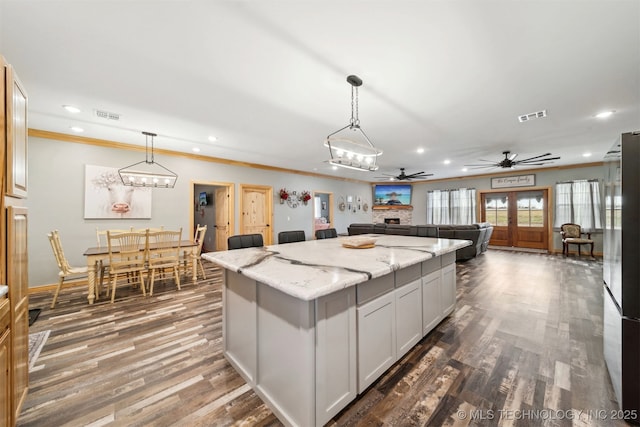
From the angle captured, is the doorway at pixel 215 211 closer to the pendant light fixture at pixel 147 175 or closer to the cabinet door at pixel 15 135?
the pendant light fixture at pixel 147 175

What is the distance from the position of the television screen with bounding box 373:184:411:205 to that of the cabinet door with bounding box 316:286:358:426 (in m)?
9.12

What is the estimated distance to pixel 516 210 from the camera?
797cm

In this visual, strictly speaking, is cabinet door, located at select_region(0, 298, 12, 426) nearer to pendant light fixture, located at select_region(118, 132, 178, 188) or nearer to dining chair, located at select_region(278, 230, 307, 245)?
dining chair, located at select_region(278, 230, 307, 245)

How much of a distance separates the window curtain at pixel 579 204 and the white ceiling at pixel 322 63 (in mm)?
3804

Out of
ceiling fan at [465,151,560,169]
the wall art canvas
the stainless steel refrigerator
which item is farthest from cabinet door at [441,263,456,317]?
the wall art canvas

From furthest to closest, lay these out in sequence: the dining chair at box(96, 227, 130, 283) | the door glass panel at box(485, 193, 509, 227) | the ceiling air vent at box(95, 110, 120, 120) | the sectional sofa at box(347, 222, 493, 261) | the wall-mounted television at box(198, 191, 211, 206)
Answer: the door glass panel at box(485, 193, 509, 227) → the wall-mounted television at box(198, 191, 211, 206) → the sectional sofa at box(347, 222, 493, 261) → the dining chair at box(96, 227, 130, 283) → the ceiling air vent at box(95, 110, 120, 120)

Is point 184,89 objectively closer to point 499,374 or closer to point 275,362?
point 275,362

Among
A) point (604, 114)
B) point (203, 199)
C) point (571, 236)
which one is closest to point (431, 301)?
point (604, 114)

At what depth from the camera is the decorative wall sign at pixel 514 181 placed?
7547 mm

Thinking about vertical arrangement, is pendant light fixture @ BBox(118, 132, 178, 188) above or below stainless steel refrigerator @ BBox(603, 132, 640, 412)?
above

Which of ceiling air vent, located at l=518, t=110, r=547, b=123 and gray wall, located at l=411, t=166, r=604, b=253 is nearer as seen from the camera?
ceiling air vent, located at l=518, t=110, r=547, b=123

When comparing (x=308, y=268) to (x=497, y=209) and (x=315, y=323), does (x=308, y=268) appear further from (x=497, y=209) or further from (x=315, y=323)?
(x=497, y=209)

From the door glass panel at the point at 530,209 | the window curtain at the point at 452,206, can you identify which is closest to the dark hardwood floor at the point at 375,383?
the door glass panel at the point at 530,209

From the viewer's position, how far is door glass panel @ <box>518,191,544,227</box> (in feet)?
24.8
